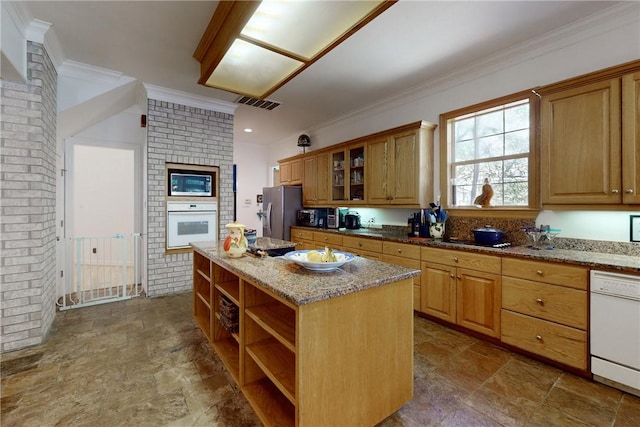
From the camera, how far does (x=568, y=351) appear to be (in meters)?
2.05

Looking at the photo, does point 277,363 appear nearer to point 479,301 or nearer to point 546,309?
point 479,301

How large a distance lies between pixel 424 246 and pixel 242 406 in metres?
2.20

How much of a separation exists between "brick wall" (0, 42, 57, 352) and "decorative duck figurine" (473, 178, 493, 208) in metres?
4.35

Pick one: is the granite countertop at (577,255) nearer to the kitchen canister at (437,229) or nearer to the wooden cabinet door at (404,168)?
the kitchen canister at (437,229)

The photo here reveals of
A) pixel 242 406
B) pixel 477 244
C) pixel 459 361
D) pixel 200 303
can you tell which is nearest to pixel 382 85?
pixel 477 244

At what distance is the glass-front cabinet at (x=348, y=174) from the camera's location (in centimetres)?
416

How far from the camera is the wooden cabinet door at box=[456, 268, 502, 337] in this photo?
8.00 feet

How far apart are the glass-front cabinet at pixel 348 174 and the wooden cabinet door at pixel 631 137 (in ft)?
8.32

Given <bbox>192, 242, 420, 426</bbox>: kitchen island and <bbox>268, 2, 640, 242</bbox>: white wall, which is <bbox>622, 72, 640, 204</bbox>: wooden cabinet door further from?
<bbox>192, 242, 420, 426</bbox>: kitchen island

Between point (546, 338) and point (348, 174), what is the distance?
2.95 metres

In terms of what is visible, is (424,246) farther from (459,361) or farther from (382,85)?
(382,85)

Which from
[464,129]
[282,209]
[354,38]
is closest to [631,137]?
[464,129]

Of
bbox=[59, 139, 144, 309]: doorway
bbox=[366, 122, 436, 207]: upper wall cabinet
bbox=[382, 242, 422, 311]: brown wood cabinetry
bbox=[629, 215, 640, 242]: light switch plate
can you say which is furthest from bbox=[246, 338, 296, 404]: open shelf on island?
bbox=[59, 139, 144, 309]: doorway

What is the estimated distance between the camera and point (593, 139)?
214 centimetres
